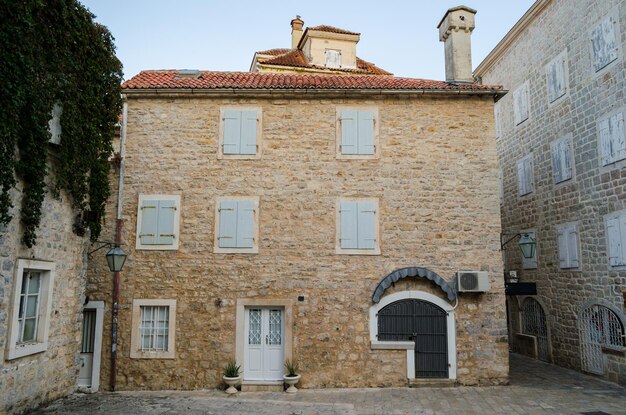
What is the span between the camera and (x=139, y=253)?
1102 centimetres

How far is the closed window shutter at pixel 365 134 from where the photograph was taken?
11.4 m

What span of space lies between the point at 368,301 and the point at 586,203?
6353mm

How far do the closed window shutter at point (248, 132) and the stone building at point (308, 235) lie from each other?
0.03 metres

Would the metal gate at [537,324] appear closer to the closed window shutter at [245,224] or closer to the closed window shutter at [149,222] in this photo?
the closed window shutter at [245,224]

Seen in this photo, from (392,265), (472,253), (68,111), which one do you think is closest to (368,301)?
(392,265)

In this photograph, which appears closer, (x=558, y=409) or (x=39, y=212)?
(x=39, y=212)

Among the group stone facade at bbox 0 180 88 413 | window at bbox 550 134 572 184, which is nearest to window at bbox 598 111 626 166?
window at bbox 550 134 572 184

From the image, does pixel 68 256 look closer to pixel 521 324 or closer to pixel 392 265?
pixel 392 265

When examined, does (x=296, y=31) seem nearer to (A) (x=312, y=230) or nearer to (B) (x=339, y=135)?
(B) (x=339, y=135)

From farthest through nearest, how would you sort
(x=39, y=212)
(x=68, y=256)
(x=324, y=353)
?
1. (x=324, y=353)
2. (x=68, y=256)
3. (x=39, y=212)

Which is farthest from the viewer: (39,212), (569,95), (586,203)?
(569,95)

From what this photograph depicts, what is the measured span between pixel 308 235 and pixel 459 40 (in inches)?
263

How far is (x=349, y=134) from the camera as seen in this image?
11461 millimetres

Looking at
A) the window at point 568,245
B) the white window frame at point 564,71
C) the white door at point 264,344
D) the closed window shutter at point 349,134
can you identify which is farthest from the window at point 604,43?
the white door at point 264,344
